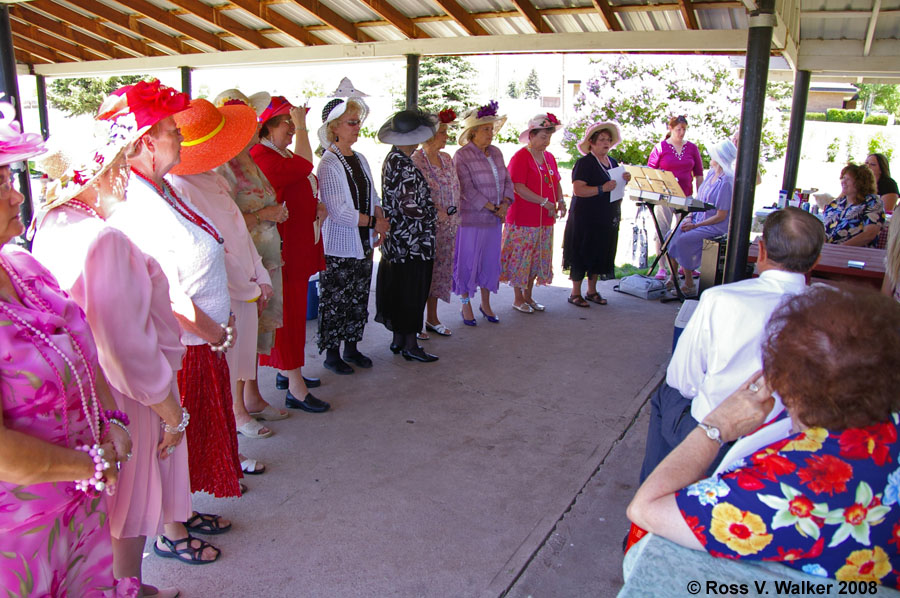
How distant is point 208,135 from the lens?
2.87 m

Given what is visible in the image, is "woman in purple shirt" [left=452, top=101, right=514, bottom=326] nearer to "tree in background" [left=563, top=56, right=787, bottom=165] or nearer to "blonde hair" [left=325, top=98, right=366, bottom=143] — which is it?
"blonde hair" [left=325, top=98, right=366, bottom=143]

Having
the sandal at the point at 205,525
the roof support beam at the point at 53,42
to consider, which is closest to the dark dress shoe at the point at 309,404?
the sandal at the point at 205,525

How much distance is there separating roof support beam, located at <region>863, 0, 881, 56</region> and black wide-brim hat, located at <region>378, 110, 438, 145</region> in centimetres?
472

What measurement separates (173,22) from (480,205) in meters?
5.35

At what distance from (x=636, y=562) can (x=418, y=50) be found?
6794 mm

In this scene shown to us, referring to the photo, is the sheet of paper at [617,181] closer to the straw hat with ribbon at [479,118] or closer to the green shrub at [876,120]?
the straw hat with ribbon at [479,118]

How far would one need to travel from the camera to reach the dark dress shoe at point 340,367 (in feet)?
15.0

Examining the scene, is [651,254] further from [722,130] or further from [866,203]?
[722,130]

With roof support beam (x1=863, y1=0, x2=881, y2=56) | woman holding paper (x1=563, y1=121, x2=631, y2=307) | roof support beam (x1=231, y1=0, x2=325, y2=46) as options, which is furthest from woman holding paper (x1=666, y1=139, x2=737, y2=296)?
roof support beam (x1=231, y1=0, x2=325, y2=46)

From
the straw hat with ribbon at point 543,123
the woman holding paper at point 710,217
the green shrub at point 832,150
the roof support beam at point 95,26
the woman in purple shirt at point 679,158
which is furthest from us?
the green shrub at point 832,150

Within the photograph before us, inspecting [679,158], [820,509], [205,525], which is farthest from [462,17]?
[820,509]

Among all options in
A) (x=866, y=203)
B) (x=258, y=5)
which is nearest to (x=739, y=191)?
(x=866, y=203)

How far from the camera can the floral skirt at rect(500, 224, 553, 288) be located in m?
6.18

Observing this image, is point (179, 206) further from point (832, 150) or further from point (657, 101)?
point (832, 150)
